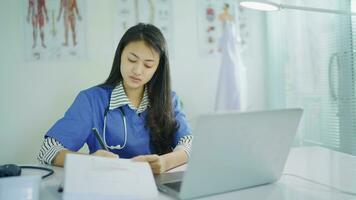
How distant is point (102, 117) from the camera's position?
1357 mm

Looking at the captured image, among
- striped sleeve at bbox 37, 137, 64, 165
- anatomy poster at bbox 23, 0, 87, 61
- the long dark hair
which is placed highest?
anatomy poster at bbox 23, 0, 87, 61

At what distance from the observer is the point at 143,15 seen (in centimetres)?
222

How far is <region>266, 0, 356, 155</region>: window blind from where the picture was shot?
5.71 feet

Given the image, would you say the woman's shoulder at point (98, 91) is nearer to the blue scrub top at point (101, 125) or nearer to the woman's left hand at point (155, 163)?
the blue scrub top at point (101, 125)

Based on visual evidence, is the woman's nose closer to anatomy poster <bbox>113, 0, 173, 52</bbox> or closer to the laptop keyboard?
the laptop keyboard

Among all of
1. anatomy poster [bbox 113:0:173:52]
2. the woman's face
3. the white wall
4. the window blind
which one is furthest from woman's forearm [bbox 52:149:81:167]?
the window blind

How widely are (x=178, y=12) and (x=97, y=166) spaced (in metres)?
1.73

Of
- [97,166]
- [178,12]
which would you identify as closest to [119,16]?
[178,12]

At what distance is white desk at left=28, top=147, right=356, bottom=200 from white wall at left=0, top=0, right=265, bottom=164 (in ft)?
3.30

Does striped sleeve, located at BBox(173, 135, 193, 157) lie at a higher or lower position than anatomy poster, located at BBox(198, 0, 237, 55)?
lower

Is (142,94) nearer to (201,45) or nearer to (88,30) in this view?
(88,30)

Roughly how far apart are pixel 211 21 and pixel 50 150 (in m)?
1.62

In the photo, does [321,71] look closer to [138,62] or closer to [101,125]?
[138,62]

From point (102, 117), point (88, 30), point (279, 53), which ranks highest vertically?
point (88, 30)
